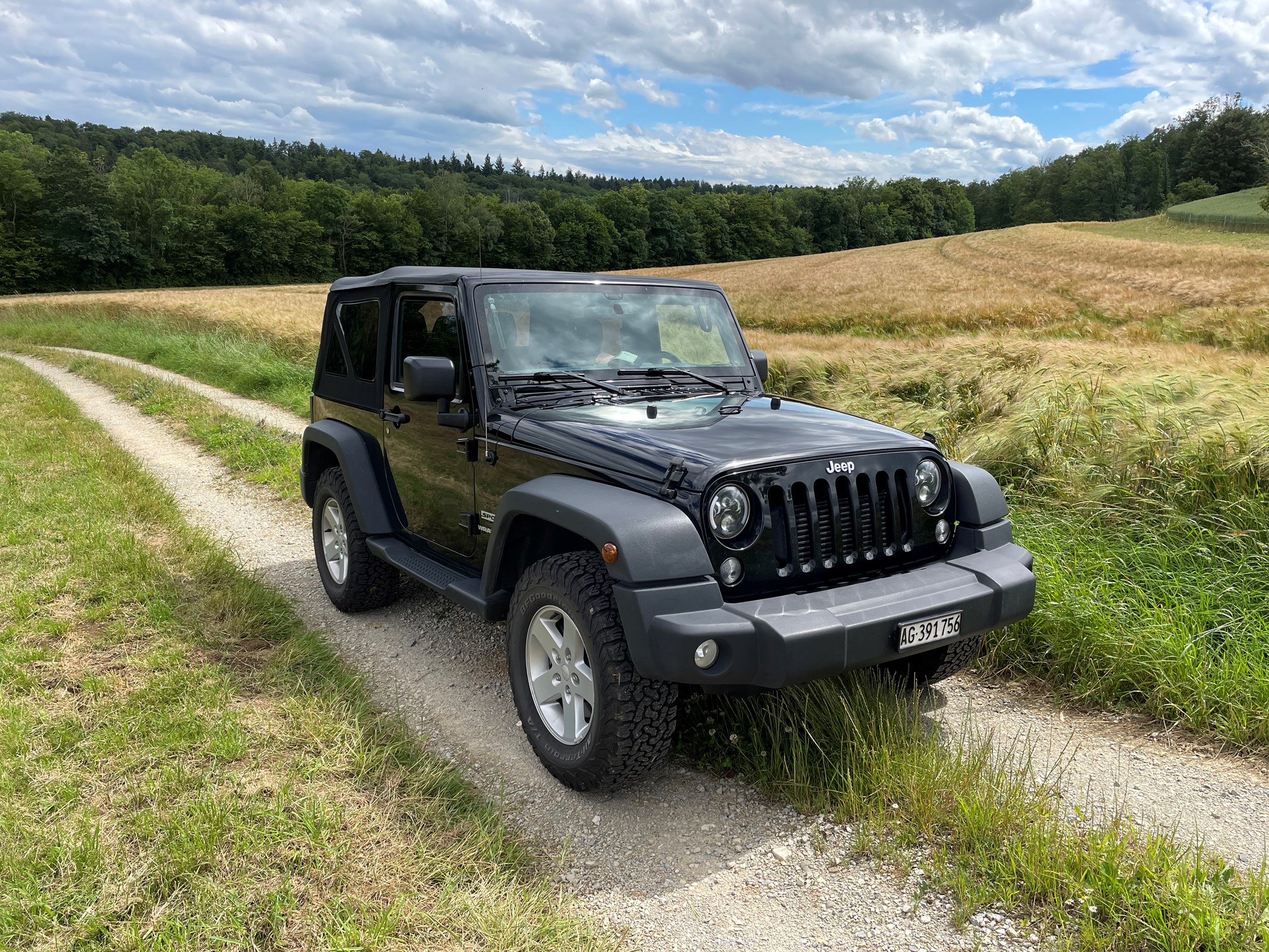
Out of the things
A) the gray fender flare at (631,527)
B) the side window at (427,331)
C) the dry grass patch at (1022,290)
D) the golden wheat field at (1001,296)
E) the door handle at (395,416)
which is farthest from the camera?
the dry grass patch at (1022,290)

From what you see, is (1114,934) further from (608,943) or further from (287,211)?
(287,211)

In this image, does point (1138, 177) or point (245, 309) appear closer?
point (245, 309)

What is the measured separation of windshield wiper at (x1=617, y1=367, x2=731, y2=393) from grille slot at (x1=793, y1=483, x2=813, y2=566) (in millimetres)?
1310

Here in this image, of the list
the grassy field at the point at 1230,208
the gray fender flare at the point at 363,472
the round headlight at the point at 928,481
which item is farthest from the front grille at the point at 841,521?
the grassy field at the point at 1230,208

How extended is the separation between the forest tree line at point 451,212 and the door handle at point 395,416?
69.9 metres

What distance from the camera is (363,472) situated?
15.6 feet

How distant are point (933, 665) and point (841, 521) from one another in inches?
46.4

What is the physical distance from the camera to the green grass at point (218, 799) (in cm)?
245

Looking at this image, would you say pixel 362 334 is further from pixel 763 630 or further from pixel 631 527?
pixel 763 630

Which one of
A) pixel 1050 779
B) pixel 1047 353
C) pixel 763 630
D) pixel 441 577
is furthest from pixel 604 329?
pixel 1047 353

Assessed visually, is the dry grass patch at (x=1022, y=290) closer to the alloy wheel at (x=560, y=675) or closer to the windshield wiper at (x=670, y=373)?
the windshield wiper at (x=670, y=373)

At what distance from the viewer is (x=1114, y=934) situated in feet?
7.82

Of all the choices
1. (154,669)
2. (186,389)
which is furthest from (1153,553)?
(186,389)

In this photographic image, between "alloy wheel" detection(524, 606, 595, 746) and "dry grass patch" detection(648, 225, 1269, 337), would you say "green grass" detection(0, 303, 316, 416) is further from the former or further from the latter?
"alloy wheel" detection(524, 606, 595, 746)
